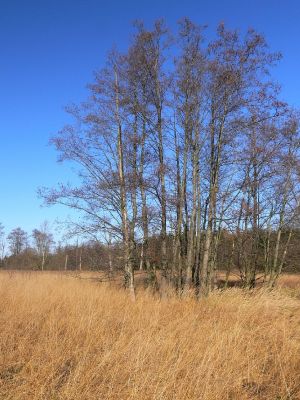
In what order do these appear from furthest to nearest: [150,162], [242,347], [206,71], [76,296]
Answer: [150,162] < [206,71] < [76,296] < [242,347]

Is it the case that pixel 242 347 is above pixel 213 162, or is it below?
below

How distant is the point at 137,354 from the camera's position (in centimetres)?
538

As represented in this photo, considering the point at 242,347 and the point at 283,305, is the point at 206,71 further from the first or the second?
the point at 242,347

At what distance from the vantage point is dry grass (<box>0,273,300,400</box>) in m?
4.50

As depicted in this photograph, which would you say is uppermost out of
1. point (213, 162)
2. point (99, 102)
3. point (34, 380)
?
point (99, 102)

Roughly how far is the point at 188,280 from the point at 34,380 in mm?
9613

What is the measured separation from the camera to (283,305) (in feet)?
43.1

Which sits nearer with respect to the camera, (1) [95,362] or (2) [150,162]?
(1) [95,362]

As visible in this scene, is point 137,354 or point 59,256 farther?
point 59,256

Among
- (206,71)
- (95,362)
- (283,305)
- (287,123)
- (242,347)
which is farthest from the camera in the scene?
(287,123)

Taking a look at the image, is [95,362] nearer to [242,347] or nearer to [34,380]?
[34,380]

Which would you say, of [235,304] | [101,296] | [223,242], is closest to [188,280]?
[235,304]

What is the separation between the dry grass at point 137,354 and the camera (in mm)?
4504

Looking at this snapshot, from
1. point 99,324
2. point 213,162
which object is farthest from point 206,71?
point 99,324
